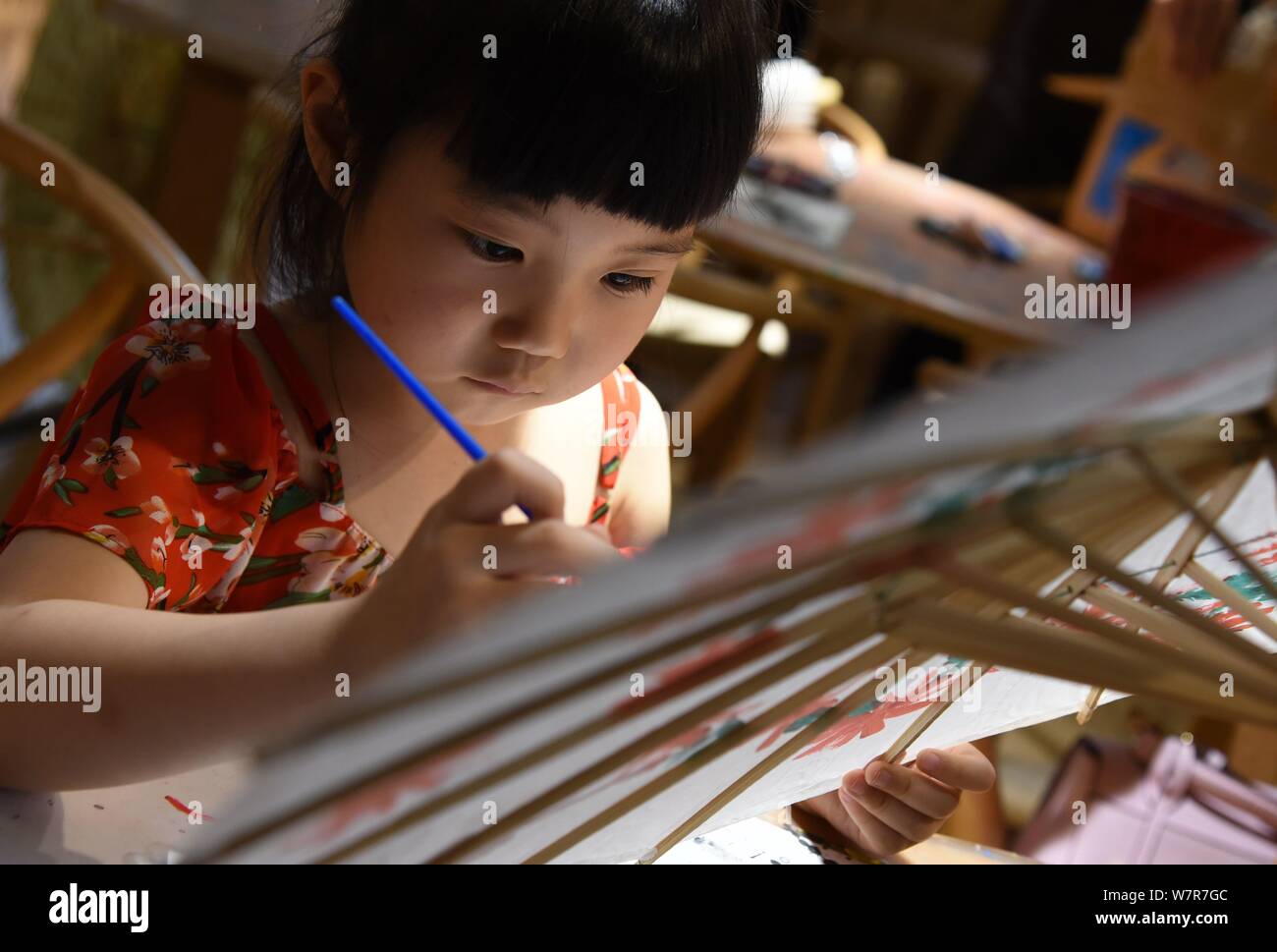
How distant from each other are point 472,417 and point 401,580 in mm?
325

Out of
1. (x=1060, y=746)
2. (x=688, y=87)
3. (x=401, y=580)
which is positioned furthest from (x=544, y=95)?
(x=1060, y=746)

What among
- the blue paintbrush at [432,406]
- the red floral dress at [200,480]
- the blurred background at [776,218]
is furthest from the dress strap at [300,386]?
the blurred background at [776,218]

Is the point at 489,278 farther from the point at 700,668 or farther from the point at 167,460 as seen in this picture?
the point at 700,668

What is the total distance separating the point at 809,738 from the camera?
55 centimetres

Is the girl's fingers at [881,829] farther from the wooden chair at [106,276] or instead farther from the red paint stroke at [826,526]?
the wooden chair at [106,276]

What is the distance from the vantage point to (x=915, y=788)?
766 millimetres

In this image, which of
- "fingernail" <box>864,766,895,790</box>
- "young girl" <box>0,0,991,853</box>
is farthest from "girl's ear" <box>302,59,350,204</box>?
"fingernail" <box>864,766,895,790</box>

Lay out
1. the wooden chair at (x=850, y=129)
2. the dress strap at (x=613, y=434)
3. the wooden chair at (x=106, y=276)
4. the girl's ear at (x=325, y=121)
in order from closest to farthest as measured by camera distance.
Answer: the girl's ear at (x=325, y=121)
the dress strap at (x=613, y=434)
the wooden chair at (x=106, y=276)
the wooden chair at (x=850, y=129)

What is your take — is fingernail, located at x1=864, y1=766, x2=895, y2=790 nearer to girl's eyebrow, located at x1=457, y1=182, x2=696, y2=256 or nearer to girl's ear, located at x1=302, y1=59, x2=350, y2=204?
girl's eyebrow, located at x1=457, y1=182, x2=696, y2=256

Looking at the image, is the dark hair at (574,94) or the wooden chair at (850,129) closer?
the dark hair at (574,94)

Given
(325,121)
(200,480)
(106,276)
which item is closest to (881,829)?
(200,480)

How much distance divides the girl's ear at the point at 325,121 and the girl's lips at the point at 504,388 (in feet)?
0.51

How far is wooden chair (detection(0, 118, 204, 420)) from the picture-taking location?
116 cm

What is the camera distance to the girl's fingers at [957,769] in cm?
77
